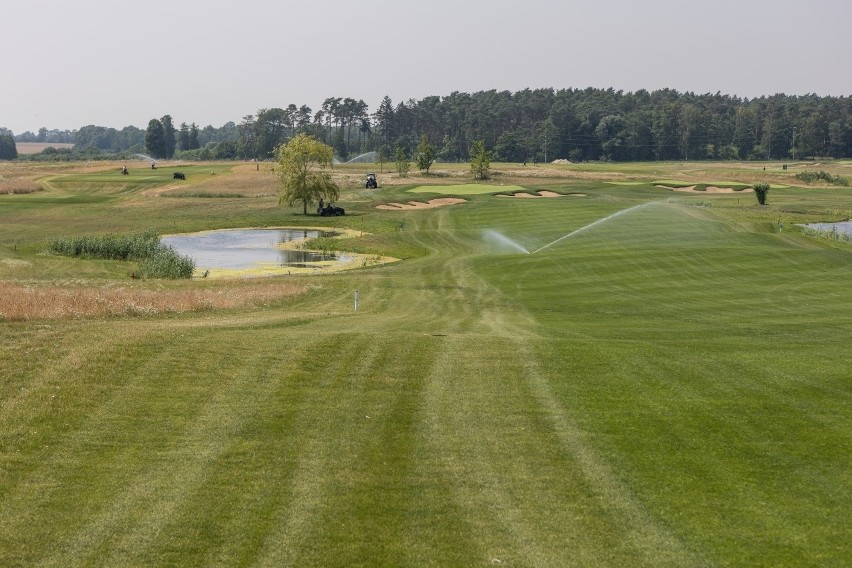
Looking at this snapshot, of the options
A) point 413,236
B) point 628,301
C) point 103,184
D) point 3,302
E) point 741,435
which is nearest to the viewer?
point 741,435

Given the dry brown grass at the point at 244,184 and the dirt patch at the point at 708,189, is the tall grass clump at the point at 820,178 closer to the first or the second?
the dirt patch at the point at 708,189

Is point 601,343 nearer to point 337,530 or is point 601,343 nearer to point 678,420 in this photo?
point 678,420

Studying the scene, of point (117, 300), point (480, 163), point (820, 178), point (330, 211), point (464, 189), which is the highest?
point (117, 300)

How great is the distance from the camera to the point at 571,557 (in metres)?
12.5

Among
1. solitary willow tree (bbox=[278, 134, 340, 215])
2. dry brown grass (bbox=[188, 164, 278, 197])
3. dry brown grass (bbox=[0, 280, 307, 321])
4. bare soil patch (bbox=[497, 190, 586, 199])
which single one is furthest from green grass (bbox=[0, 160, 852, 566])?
dry brown grass (bbox=[188, 164, 278, 197])

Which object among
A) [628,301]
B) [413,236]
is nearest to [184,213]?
[413,236]

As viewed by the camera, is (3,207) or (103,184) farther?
(103,184)

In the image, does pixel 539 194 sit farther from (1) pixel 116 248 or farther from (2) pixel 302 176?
(1) pixel 116 248

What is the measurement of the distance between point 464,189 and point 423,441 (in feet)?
348

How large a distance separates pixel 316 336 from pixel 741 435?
12.1 metres

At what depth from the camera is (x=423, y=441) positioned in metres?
17.2

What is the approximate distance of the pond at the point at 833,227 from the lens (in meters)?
80.7

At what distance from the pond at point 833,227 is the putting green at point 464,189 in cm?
4199

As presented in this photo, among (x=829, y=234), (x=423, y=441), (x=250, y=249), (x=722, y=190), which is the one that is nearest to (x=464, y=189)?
(x=722, y=190)
